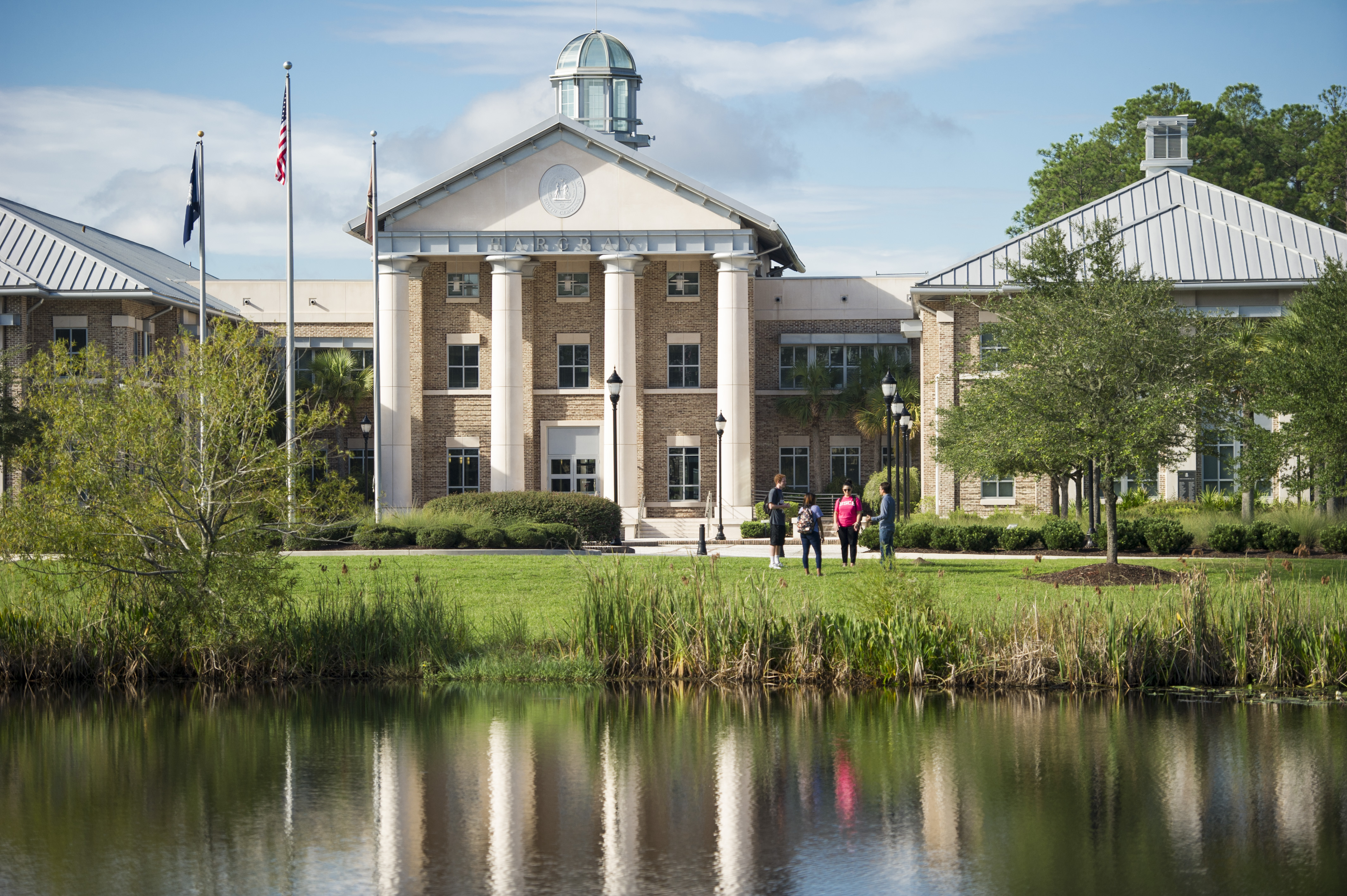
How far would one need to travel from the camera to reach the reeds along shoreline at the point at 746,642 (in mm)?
14688

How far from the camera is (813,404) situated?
48.3 m

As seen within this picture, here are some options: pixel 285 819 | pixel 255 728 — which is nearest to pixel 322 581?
pixel 255 728

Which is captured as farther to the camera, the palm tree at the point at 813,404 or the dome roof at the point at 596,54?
the dome roof at the point at 596,54

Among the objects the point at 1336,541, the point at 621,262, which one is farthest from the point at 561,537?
the point at 621,262

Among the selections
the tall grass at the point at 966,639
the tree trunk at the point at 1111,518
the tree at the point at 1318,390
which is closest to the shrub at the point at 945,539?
the tree trunk at the point at 1111,518

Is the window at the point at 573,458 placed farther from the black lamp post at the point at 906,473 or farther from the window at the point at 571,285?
the black lamp post at the point at 906,473

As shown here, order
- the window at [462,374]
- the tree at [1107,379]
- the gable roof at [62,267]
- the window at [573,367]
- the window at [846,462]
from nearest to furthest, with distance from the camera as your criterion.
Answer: the tree at [1107,379]
the gable roof at [62,267]
the window at [462,374]
the window at [573,367]
the window at [846,462]

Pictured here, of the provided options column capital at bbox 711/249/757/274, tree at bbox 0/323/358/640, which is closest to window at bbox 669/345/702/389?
column capital at bbox 711/249/757/274

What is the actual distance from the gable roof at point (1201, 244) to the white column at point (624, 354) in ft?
36.7

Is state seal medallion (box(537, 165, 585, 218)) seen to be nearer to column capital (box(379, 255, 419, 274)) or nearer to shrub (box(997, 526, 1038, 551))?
column capital (box(379, 255, 419, 274))

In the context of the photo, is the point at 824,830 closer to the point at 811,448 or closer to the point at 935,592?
the point at 935,592

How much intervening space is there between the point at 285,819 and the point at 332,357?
130 feet

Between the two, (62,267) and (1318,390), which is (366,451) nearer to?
(62,267)

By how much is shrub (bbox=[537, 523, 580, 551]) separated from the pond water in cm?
1451
